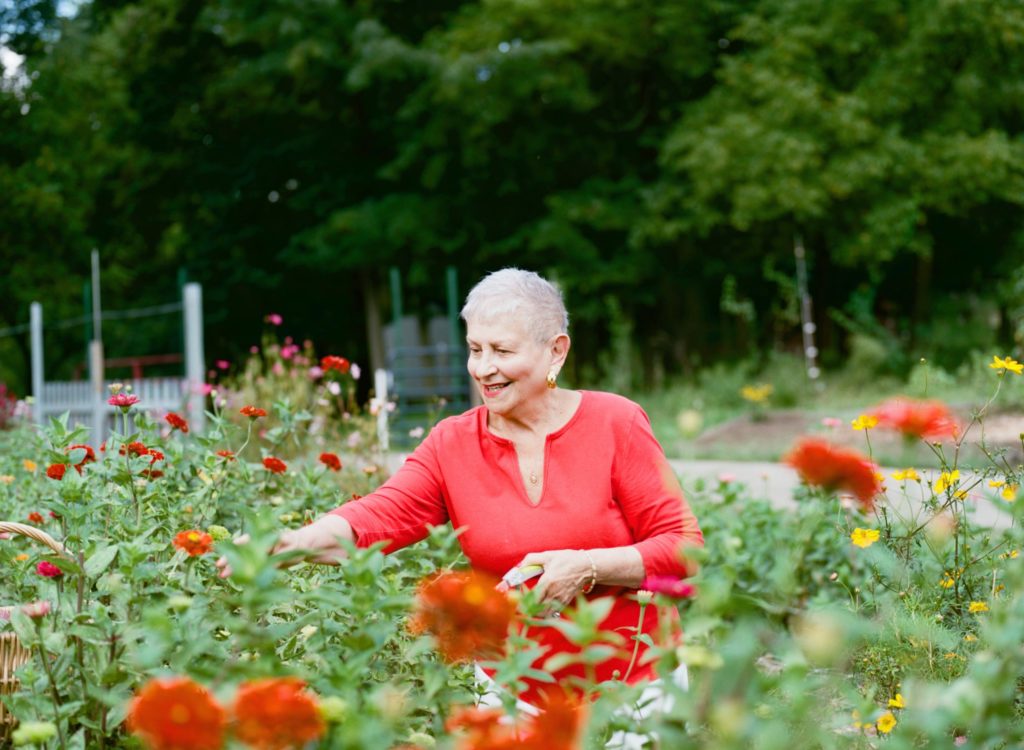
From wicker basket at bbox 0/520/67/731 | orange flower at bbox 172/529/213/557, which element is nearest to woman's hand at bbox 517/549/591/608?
orange flower at bbox 172/529/213/557

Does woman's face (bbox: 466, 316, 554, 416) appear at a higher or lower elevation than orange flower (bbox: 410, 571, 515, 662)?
higher

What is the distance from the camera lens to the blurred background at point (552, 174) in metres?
14.6

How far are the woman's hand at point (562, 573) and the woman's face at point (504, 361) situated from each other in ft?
1.22

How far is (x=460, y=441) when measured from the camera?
2391mm

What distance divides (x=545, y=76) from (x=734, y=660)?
14.5 m

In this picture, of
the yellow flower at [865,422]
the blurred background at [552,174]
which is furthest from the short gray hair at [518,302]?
the blurred background at [552,174]

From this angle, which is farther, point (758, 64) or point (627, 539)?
point (758, 64)

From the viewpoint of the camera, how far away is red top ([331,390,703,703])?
2.24 meters

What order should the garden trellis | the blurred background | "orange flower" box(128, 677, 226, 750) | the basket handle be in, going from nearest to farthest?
"orange flower" box(128, 677, 226, 750), the basket handle, the garden trellis, the blurred background

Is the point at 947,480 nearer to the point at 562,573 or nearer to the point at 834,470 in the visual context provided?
the point at 562,573

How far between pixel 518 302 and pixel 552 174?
14.8 m

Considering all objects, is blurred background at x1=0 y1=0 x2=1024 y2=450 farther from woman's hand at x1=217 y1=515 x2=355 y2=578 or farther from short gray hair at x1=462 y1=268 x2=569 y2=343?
woman's hand at x1=217 y1=515 x2=355 y2=578

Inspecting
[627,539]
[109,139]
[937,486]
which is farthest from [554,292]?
[109,139]

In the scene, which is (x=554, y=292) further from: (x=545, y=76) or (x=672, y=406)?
(x=545, y=76)
